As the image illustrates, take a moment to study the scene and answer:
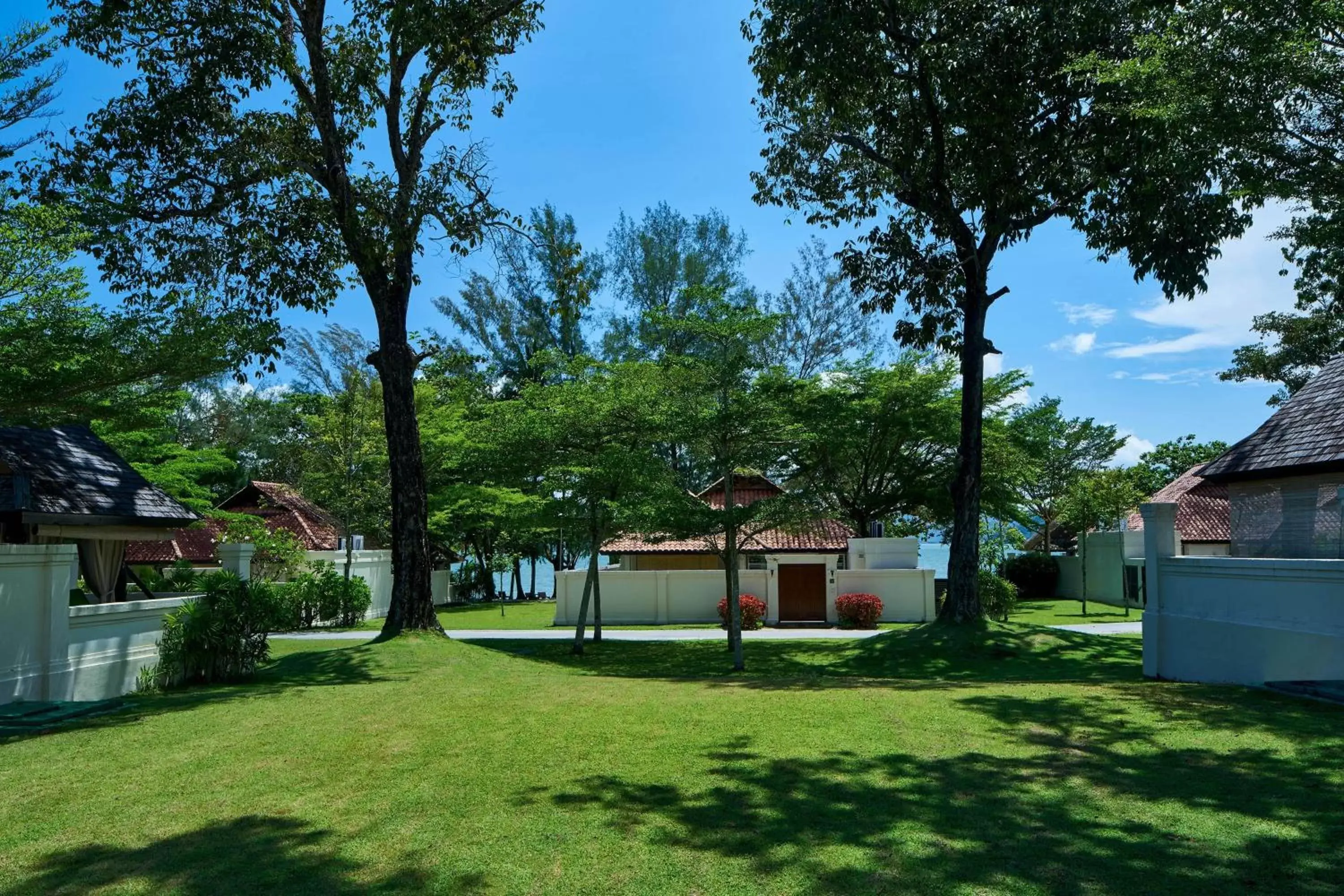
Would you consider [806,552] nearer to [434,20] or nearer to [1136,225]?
[1136,225]

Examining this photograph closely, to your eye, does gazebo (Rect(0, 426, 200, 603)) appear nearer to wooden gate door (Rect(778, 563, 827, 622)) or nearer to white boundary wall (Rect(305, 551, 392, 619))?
white boundary wall (Rect(305, 551, 392, 619))

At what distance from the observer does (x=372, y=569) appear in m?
31.7

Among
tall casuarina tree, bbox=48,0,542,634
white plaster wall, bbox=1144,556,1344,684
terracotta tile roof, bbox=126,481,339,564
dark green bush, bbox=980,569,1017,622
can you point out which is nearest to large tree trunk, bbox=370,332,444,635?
tall casuarina tree, bbox=48,0,542,634

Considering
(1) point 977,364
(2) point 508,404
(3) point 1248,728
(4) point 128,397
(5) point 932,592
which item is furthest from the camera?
(5) point 932,592

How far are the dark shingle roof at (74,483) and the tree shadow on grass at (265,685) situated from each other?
3.09 meters

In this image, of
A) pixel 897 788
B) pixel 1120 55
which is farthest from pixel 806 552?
pixel 897 788

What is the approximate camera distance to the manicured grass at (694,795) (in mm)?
4594

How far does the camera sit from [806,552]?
2992 cm

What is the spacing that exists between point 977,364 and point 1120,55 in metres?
6.36

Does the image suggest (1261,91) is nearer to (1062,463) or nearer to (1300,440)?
(1300,440)

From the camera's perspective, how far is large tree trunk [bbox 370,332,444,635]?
55.5 feet

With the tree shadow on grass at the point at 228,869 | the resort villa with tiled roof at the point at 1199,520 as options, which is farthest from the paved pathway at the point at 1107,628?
the tree shadow on grass at the point at 228,869

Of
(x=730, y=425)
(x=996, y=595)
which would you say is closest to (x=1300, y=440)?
(x=730, y=425)

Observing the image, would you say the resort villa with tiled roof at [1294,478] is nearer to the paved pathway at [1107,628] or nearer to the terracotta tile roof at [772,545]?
the paved pathway at [1107,628]
